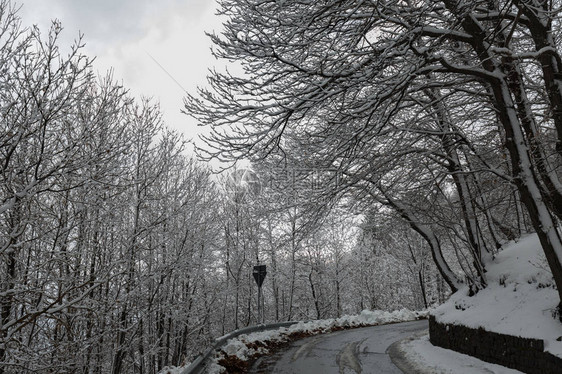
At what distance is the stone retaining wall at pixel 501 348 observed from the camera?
5.91m

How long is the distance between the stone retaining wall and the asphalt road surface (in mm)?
1633

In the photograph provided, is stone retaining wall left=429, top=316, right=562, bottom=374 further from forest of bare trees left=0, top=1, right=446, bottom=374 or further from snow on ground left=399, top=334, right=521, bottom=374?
forest of bare trees left=0, top=1, right=446, bottom=374

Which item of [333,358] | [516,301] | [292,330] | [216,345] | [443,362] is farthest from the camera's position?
[292,330]

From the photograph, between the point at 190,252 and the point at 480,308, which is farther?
the point at 190,252

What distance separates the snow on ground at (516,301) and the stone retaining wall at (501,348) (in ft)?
0.40

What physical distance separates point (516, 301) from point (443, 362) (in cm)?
196

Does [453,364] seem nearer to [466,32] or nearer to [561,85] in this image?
[561,85]

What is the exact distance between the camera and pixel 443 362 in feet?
26.5

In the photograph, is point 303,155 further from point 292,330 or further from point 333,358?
point 292,330

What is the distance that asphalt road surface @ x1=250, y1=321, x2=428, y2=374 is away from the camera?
7.88 meters

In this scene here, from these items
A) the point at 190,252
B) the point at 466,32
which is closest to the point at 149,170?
the point at 190,252

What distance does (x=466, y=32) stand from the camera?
6.88 m

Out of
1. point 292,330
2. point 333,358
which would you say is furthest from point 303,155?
point 292,330

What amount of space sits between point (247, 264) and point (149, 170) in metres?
15.1
